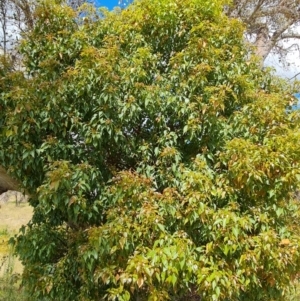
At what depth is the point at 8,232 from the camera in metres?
11.6

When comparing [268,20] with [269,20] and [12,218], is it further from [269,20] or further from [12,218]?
[12,218]

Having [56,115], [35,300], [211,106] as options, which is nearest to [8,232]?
[35,300]

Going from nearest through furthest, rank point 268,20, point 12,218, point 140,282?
point 140,282 → point 268,20 → point 12,218

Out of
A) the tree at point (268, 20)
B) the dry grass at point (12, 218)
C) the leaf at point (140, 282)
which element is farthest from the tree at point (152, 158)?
the dry grass at point (12, 218)

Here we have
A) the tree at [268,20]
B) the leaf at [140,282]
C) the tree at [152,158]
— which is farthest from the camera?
the tree at [268,20]

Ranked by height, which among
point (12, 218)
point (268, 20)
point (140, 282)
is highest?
point (268, 20)

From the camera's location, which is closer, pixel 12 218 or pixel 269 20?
pixel 269 20

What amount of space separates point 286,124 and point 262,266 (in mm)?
1241

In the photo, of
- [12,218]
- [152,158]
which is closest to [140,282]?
[152,158]

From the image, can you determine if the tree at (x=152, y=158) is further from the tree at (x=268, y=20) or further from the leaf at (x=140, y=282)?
the tree at (x=268, y=20)

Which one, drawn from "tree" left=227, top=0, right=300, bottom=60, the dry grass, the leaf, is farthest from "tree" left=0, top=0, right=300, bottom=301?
the dry grass

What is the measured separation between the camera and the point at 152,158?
385 cm

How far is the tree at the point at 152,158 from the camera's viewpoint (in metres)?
3.28

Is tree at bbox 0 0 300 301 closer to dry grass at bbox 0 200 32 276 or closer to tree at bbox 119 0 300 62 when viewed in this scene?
tree at bbox 119 0 300 62
